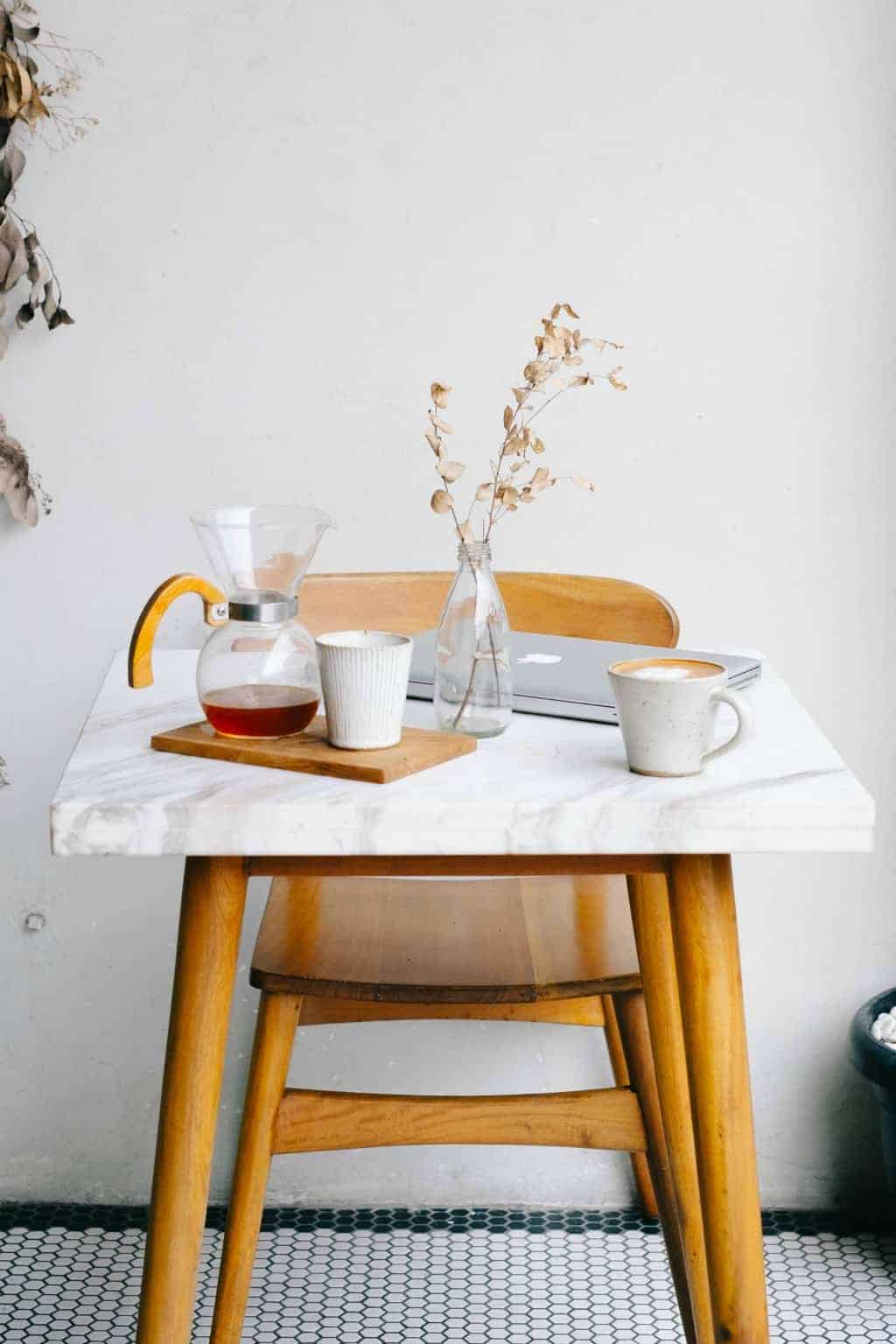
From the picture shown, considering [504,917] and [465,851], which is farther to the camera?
[504,917]

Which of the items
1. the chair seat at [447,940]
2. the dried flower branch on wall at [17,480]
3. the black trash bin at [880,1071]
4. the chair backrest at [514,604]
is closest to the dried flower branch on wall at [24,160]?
the dried flower branch on wall at [17,480]

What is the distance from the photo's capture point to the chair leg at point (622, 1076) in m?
1.86

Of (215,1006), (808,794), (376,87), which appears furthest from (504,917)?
(376,87)

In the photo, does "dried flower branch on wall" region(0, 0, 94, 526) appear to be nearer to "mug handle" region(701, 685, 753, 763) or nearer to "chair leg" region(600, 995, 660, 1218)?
"chair leg" region(600, 995, 660, 1218)

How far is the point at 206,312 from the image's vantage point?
192cm

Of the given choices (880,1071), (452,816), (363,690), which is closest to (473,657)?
(363,690)

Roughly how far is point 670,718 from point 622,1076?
3.18 feet

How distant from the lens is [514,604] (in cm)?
173

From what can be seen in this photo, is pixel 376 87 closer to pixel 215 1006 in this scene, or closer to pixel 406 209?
pixel 406 209

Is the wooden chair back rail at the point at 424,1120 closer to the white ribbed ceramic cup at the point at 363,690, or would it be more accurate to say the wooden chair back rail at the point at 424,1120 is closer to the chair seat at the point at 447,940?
the chair seat at the point at 447,940

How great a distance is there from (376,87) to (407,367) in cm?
35

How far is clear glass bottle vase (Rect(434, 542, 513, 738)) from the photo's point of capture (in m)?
1.22

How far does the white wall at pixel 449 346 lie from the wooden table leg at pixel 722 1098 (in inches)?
36.0

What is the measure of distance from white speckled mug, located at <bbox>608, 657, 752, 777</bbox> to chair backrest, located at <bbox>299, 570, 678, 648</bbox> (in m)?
0.58
